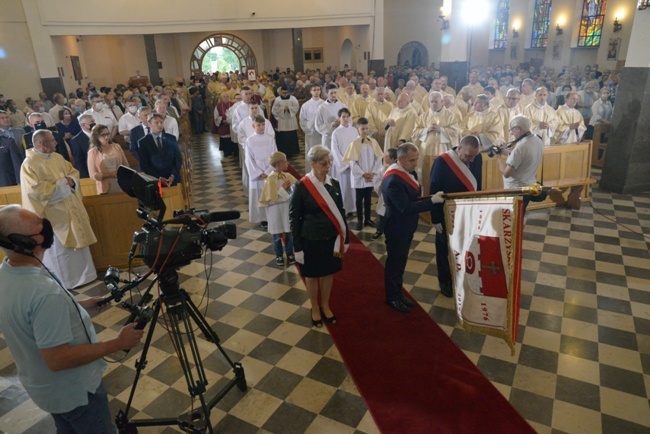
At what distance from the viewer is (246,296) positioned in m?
5.66

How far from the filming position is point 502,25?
2802 cm

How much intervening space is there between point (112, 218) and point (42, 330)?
14.6 ft

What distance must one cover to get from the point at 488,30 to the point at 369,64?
1225 centimetres

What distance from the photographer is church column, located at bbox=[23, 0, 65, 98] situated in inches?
599

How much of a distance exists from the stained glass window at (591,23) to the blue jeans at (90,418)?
2462 centimetres

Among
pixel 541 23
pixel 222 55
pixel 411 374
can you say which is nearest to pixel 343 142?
pixel 411 374

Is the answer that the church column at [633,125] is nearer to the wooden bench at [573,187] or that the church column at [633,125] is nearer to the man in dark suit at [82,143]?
the wooden bench at [573,187]

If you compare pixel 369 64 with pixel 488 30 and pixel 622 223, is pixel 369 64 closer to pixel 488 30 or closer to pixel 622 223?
pixel 488 30

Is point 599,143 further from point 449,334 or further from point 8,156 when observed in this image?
point 8,156

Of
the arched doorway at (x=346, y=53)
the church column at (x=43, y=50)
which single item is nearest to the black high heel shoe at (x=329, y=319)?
the church column at (x=43, y=50)

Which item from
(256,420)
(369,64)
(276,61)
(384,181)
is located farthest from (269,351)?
(276,61)

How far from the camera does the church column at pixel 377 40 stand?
757 inches

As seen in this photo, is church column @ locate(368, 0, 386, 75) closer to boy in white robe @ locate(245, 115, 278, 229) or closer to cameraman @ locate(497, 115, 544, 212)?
boy in white robe @ locate(245, 115, 278, 229)

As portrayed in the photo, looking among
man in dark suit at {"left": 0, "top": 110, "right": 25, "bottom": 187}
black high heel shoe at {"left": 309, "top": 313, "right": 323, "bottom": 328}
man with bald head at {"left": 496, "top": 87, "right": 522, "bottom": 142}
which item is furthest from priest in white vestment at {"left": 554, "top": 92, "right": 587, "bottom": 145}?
man in dark suit at {"left": 0, "top": 110, "right": 25, "bottom": 187}
